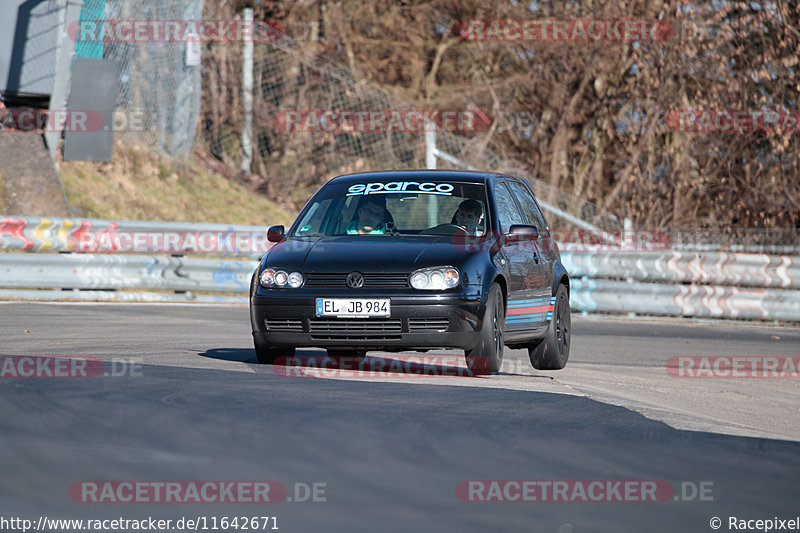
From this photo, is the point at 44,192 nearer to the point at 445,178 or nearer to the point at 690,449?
the point at 445,178

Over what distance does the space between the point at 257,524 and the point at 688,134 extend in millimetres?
27312

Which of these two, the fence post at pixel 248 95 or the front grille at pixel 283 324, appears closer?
the front grille at pixel 283 324

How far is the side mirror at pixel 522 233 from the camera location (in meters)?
9.66

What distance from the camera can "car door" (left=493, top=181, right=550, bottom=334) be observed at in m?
9.80

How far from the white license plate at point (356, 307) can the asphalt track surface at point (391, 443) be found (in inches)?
16.3

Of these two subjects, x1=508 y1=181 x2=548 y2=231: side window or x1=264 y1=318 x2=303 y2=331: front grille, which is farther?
x1=508 y1=181 x2=548 y2=231: side window

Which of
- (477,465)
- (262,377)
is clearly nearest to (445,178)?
(262,377)

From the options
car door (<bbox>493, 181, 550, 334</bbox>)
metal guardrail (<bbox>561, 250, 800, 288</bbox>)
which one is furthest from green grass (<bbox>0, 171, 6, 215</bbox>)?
car door (<bbox>493, 181, 550, 334</bbox>)

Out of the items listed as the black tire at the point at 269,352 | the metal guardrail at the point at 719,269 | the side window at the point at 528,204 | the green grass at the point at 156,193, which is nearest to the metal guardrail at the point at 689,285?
the metal guardrail at the point at 719,269

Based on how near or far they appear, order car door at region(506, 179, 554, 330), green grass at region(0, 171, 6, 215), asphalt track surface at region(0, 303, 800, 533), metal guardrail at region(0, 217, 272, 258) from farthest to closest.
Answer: green grass at region(0, 171, 6, 215), metal guardrail at region(0, 217, 272, 258), car door at region(506, 179, 554, 330), asphalt track surface at region(0, 303, 800, 533)

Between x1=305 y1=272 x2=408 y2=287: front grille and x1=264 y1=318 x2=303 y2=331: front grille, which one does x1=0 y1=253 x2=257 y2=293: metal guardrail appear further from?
x1=305 y1=272 x2=408 y2=287: front grille

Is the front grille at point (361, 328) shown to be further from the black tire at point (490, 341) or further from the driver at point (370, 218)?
the driver at point (370, 218)

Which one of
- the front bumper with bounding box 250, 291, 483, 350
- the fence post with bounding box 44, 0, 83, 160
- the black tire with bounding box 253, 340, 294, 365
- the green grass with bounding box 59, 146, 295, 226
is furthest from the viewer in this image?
the green grass with bounding box 59, 146, 295, 226

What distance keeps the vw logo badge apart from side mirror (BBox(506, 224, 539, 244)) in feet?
4.44
